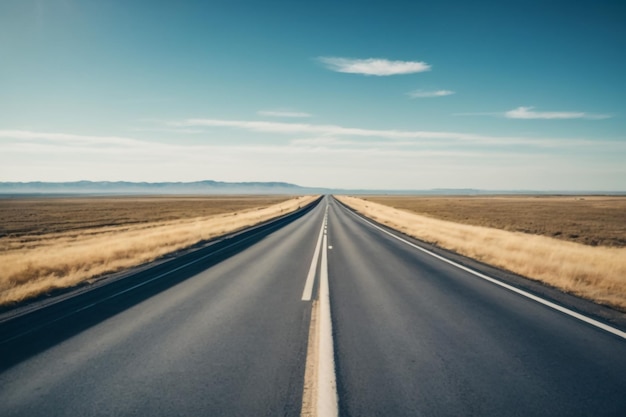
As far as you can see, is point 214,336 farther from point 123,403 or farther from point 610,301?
point 610,301

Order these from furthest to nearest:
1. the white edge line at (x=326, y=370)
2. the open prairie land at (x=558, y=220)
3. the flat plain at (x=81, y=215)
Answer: the flat plain at (x=81, y=215) → the open prairie land at (x=558, y=220) → the white edge line at (x=326, y=370)

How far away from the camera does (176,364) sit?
164 inches

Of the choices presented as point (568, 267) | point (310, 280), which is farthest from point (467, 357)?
point (568, 267)

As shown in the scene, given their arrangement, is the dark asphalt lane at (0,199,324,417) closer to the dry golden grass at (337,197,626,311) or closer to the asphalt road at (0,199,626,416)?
the asphalt road at (0,199,626,416)

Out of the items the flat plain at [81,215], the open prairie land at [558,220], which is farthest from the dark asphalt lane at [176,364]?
the flat plain at [81,215]

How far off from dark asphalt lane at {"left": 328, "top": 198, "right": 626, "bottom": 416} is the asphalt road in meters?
0.02

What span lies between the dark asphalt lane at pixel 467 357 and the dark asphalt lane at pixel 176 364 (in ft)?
2.38

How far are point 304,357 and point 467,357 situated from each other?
6.66 ft

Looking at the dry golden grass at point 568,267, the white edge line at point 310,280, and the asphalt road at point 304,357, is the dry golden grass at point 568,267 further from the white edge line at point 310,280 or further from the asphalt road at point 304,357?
the white edge line at point 310,280

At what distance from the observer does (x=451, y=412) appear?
→ 3.19 metres

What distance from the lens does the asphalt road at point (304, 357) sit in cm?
334

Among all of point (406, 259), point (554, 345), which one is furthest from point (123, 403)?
point (406, 259)

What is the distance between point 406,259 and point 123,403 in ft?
32.8

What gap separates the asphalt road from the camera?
10.9ft
